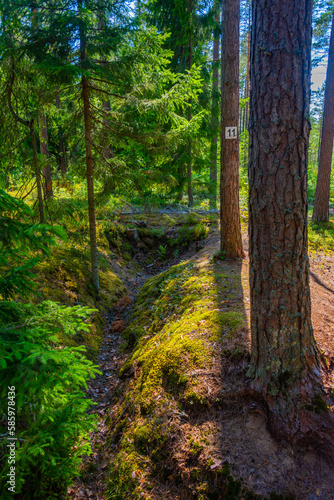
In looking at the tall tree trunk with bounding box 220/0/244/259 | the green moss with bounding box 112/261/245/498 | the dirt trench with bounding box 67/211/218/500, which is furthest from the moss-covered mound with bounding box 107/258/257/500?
the tall tree trunk with bounding box 220/0/244/259

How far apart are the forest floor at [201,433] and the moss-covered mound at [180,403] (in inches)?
0.4

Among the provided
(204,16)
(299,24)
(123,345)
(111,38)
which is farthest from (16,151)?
(204,16)

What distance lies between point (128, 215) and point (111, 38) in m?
6.32

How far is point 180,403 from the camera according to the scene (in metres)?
3.09

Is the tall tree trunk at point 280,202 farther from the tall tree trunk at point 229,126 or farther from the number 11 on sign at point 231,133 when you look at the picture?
the tall tree trunk at point 229,126

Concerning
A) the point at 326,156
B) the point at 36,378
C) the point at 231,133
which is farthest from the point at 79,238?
the point at 326,156

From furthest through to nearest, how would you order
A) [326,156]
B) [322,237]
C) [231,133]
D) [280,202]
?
[326,156], [322,237], [231,133], [280,202]

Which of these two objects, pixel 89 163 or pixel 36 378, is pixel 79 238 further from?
pixel 36 378

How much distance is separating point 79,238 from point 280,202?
5220 millimetres

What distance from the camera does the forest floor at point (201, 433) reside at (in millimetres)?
2273

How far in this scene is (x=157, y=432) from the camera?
2.96 m

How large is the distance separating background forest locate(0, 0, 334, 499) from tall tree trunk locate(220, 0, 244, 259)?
3.62 feet

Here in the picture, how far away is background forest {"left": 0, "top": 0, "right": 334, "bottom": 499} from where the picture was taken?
88.5 inches

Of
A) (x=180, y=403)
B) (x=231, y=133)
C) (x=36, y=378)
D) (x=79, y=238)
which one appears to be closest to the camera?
(x=36, y=378)
